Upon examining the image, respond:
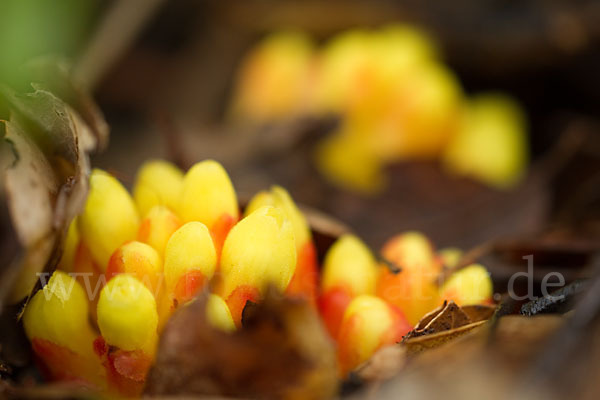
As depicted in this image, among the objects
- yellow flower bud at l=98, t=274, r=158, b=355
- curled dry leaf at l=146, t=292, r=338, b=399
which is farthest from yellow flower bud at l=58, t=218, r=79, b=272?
curled dry leaf at l=146, t=292, r=338, b=399

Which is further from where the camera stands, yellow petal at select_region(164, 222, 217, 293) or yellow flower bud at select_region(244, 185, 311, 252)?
yellow flower bud at select_region(244, 185, 311, 252)

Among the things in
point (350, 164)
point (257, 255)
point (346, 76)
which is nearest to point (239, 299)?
point (257, 255)

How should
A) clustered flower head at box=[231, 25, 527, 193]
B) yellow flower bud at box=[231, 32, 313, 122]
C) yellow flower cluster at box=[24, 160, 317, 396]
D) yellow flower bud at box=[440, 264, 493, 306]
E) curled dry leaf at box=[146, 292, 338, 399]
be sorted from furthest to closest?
yellow flower bud at box=[231, 32, 313, 122] < clustered flower head at box=[231, 25, 527, 193] < yellow flower bud at box=[440, 264, 493, 306] < yellow flower cluster at box=[24, 160, 317, 396] < curled dry leaf at box=[146, 292, 338, 399]

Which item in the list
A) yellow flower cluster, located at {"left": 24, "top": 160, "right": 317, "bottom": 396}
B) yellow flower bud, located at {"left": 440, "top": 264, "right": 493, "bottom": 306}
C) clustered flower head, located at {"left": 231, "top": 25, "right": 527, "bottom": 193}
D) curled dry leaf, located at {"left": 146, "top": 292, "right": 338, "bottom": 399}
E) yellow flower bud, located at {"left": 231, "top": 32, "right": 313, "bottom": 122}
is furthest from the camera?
yellow flower bud, located at {"left": 231, "top": 32, "right": 313, "bottom": 122}

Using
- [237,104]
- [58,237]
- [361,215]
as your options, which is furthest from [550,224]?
[58,237]

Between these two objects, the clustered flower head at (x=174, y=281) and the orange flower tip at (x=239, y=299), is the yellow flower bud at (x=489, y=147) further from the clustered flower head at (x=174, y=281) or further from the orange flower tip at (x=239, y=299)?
the orange flower tip at (x=239, y=299)

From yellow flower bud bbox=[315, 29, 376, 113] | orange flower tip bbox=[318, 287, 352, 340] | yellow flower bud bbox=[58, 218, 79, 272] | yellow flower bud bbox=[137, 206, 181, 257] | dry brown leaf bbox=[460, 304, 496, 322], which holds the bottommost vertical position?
orange flower tip bbox=[318, 287, 352, 340]

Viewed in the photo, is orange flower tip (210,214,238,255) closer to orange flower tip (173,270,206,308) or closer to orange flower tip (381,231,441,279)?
orange flower tip (173,270,206,308)
